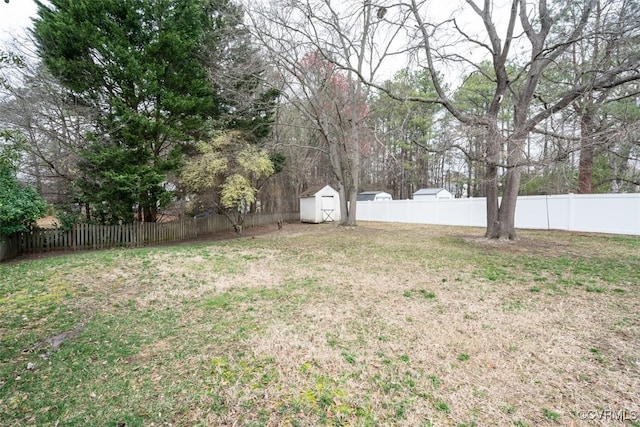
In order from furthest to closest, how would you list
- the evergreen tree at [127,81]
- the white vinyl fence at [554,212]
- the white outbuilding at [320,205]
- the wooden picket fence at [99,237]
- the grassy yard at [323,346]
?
the white outbuilding at [320,205]
the white vinyl fence at [554,212]
the evergreen tree at [127,81]
the wooden picket fence at [99,237]
the grassy yard at [323,346]

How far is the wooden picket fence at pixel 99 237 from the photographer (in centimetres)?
826

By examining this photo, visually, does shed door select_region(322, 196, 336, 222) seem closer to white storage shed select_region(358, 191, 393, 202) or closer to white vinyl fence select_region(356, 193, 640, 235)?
white vinyl fence select_region(356, 193, 640, 235)

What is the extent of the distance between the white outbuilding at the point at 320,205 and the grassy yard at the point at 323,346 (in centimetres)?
1240

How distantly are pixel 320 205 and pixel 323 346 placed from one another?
15.4 m

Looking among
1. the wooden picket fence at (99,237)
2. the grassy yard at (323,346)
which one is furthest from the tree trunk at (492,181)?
the wooden picket fence at (99,237)

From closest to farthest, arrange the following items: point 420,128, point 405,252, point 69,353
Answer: point 69,353, point 405,252, point 420,128

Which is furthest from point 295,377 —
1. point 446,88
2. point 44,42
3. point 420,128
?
point 420,128

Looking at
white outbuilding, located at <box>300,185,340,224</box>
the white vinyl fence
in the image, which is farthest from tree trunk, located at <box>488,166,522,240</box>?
white outbuilding, located at <box>300,185,340,224</box>

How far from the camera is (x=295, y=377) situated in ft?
7.99

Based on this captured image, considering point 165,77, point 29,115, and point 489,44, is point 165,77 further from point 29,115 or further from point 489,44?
point 489,44

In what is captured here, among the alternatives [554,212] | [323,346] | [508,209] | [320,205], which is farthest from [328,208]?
[323,346]

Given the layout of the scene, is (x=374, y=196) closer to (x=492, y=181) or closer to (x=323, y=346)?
(x=492, y=181)

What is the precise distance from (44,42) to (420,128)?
22.5 m

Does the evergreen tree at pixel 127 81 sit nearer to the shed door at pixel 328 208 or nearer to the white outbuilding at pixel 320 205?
the white outbuilding at pixel 320 205
